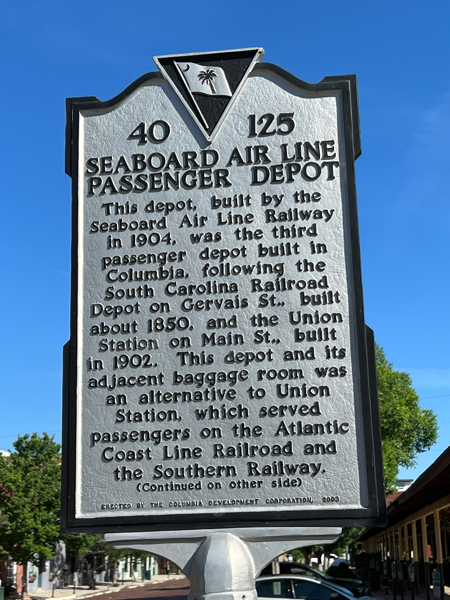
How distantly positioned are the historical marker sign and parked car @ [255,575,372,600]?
→ 1102 centimetres

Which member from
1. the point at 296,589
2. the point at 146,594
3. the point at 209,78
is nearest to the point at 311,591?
the point at 296,589

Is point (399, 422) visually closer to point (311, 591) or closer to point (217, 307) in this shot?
point (311, 591)

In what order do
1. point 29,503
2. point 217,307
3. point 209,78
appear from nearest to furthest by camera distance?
1. point 217,307
2. point 209,78
3. point 29,503

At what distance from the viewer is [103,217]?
6.45 m

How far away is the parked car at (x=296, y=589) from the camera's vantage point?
15.6 meters

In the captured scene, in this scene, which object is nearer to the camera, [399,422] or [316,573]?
[316,573]

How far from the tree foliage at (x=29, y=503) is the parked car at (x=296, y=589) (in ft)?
80.3

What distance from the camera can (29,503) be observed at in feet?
125

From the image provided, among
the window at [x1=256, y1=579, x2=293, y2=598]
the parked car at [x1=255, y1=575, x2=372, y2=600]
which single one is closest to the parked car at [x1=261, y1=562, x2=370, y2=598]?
the parked car at [x1=255, y1=575, x2=372, y2=600]

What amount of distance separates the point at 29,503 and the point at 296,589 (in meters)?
25.8

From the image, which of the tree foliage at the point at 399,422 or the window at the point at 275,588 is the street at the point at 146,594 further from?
the window at the point at 275,588

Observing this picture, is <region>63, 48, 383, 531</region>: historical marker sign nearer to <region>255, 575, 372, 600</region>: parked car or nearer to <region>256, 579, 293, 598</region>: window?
<region>255, 575, 372, 600</region>: parked car

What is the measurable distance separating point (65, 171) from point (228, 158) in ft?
5.23

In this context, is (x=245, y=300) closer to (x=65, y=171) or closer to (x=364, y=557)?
(x=65, y=171)
